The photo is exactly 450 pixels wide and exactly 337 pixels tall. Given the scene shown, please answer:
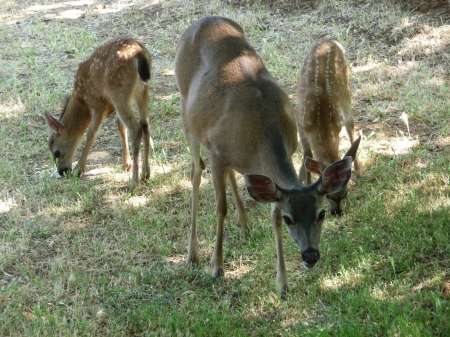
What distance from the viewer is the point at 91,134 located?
26.2 feet

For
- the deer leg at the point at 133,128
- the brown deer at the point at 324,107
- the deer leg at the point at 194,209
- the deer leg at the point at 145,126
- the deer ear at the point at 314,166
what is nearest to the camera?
the deer ear at the point at 314,166

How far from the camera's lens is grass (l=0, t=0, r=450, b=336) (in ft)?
15.6

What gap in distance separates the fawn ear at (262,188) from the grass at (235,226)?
783 millimetres

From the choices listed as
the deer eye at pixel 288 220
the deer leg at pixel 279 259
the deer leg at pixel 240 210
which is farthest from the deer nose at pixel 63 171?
the deer eye at pixel 288 220

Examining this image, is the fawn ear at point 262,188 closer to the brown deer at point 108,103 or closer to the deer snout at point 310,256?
the deer snout at point 310,256

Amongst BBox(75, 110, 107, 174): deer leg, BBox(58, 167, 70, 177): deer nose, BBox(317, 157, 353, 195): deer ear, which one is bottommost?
BBox(58, 167, 70, 177): deer nose

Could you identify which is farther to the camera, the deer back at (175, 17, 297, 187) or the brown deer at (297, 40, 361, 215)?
the brown deer at (297, 40, 361, 215)

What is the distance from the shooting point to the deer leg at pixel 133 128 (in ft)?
23.7

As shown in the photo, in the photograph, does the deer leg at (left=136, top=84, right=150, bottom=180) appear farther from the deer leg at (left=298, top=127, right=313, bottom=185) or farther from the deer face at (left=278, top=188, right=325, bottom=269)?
the deer face at (left=278, top=188, right=325, bottom=269)

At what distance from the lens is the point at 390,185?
251 inches

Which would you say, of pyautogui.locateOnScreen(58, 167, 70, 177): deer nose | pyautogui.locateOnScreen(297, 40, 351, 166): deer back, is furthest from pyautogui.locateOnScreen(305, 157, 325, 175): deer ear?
pyautogui.locateOnScreen(58, 167, 70, 177): deer nose

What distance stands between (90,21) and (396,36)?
5.55 metres

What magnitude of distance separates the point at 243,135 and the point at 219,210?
76 cm

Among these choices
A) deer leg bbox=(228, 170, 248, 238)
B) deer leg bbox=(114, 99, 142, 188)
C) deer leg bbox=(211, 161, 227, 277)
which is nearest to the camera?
deer leg bbox=(211, 161, 227, 277)
